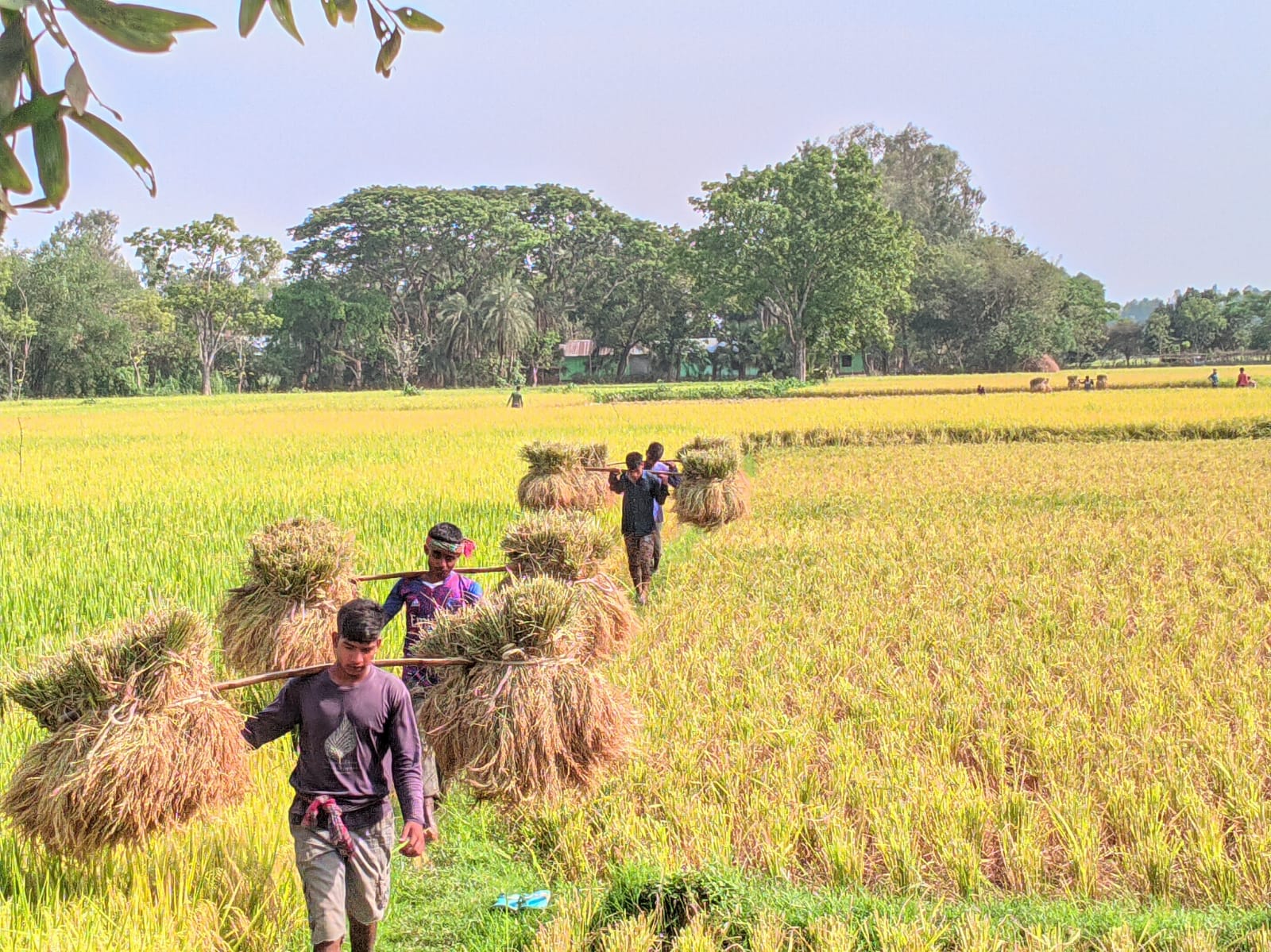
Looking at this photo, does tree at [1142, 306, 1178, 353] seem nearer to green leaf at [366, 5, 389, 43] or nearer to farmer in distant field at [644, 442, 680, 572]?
farmer in distant field at [644, 442, 680, 572]

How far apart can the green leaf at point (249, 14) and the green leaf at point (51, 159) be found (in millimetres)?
314

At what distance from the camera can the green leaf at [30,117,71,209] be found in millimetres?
1197

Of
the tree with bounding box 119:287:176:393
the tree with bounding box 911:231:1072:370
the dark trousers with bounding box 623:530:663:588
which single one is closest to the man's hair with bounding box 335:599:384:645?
the dark trousers with bounding box 623:530:663:588

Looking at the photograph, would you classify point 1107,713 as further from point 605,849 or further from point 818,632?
point 605,849

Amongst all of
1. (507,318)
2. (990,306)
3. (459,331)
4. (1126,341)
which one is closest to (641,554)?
(507,318)

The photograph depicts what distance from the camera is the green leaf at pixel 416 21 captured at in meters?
1.49

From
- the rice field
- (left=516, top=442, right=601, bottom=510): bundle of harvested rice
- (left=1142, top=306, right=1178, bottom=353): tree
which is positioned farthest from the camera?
(left=1142, top=306, right=1178, bottom=353): tree

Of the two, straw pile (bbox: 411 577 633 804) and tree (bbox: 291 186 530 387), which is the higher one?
tree (bbox: 291 186 530 387)

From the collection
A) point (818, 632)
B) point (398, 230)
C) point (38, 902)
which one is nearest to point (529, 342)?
point (398, 230)

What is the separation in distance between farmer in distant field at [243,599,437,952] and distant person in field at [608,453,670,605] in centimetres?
467

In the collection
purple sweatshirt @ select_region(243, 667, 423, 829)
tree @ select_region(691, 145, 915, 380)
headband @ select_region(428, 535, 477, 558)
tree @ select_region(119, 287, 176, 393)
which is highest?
tree @ select_region(691, 145, 915, 380)

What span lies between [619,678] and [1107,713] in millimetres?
2530

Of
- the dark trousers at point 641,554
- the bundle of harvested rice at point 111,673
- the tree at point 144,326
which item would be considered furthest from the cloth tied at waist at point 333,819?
the tree at point 144,326

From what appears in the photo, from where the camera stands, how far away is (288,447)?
19094 mm
